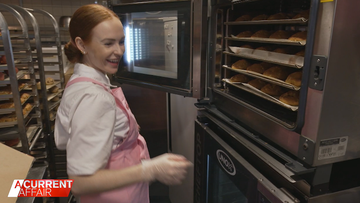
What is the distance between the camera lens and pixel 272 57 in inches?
31.6

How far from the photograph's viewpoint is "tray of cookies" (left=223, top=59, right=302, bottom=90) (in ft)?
2.34

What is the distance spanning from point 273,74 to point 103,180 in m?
0.62

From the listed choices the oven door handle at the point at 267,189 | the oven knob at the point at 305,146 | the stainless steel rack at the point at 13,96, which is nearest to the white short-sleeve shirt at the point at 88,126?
the oven door handle at the point at 267,189

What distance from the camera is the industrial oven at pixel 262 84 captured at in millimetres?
576

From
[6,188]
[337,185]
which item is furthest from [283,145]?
[6,188]

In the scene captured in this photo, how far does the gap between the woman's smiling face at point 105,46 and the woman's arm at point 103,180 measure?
355 millimetres

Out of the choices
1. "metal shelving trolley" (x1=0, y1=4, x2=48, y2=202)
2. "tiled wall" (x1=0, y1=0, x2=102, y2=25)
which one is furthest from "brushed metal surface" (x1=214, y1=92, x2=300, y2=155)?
"tiled wall" (x1=0, y1=0, x2=102, y2=25)

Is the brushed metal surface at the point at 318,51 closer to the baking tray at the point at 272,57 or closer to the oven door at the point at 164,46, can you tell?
the baking tray at the point at 272,57

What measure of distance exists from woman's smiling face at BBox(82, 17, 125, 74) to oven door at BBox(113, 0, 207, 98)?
35 cm

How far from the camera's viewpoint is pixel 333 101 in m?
0.58

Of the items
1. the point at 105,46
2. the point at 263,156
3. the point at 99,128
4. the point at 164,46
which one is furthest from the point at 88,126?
the point at 164,46

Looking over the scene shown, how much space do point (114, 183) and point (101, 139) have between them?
132 mm

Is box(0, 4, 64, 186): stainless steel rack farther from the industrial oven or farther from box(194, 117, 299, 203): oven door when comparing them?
box(194, 117, 299, 203): oven door

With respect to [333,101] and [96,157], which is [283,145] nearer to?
[333,101]
